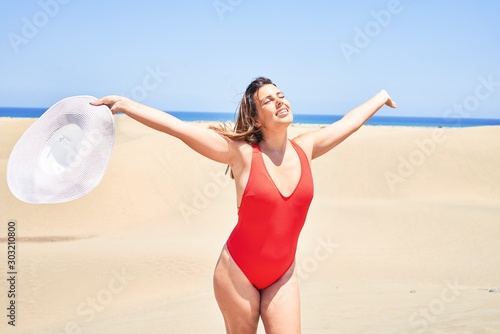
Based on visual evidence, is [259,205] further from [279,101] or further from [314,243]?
[314,243]

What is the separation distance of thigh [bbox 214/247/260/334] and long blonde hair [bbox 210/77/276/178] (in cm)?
61

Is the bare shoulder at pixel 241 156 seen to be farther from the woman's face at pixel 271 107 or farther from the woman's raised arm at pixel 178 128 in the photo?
the woman's face at pixel 271 107

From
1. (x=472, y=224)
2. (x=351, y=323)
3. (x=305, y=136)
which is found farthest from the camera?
(x=472, y=224)

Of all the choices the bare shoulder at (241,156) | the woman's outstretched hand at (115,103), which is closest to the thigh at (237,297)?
the bare shoulder at (241,156)

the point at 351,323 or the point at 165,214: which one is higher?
the point at 351,323

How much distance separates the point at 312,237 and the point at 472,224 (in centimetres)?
467

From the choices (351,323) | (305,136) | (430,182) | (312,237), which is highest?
(305,136)

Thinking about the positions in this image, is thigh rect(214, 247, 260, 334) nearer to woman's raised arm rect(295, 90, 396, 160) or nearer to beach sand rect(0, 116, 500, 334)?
woman's raised arm rect(295, 90, 396, 160)

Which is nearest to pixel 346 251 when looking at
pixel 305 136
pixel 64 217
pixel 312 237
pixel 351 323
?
pixel 312 237

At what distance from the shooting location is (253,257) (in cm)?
379

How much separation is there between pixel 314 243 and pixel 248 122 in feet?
35.9

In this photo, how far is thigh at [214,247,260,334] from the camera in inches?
149

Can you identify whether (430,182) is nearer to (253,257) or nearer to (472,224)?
(472,224)

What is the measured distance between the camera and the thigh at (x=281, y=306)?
3.72 meters
